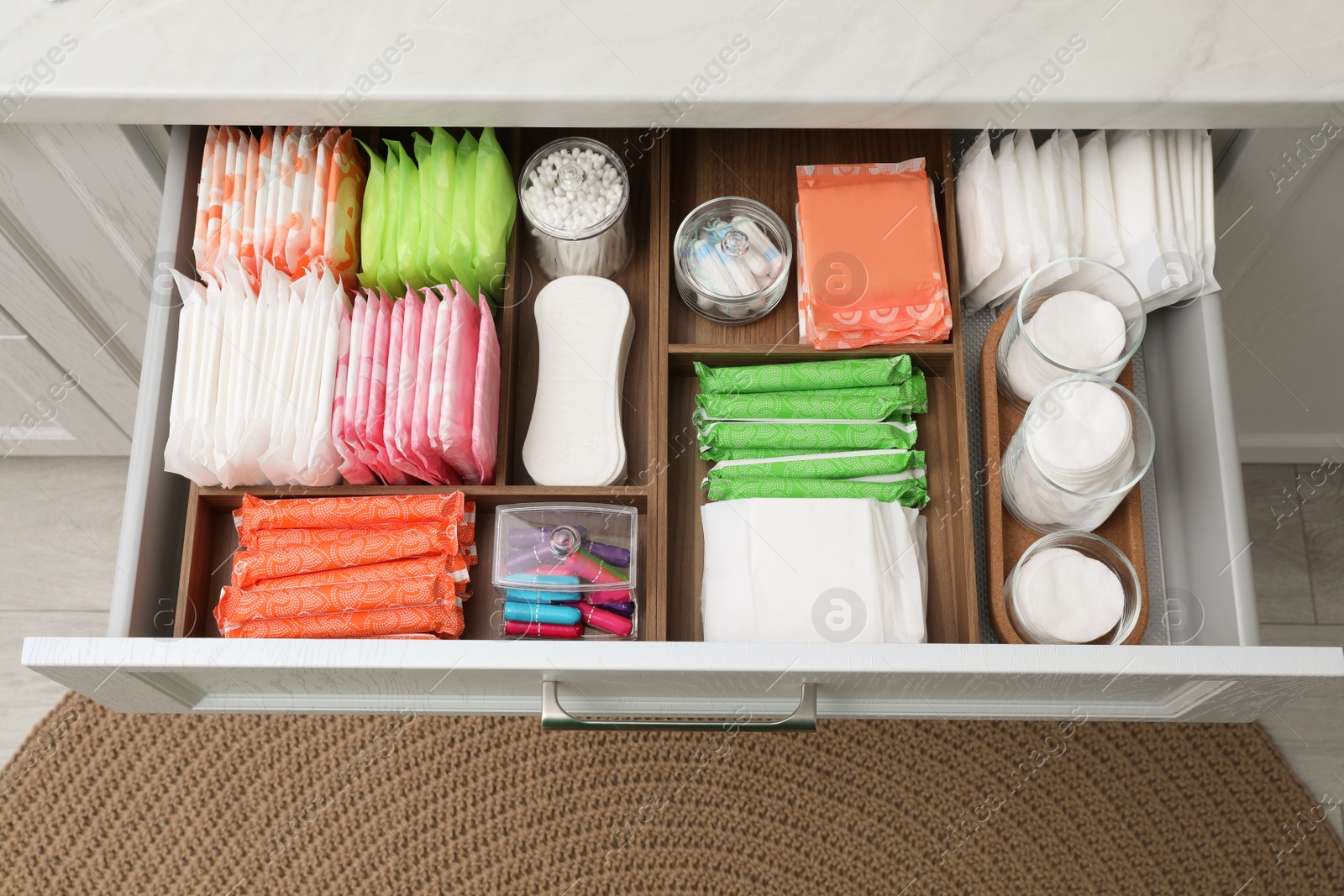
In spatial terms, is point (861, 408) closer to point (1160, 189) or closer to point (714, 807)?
point (1160, 189)

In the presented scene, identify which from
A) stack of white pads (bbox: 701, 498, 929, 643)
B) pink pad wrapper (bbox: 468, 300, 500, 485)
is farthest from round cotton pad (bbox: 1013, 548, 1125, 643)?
pink pad wrapper (bbox: 468, 300, 500, 485)

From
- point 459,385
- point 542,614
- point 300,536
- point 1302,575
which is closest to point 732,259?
point 459,385

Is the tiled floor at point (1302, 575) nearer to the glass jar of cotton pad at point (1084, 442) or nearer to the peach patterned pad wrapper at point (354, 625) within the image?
the glass jar of cotton pad at point (1084, 442)

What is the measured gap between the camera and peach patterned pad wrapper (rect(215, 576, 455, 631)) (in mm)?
890

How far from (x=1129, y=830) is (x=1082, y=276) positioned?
988 millimetres

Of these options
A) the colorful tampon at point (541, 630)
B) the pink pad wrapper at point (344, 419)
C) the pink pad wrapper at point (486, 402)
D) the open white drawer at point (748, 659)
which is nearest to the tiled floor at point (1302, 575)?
the open white drawer at point (748, 659)

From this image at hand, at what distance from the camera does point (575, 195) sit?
98cm

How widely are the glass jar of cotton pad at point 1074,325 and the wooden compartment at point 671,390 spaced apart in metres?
0.07

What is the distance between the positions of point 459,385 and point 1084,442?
23.8 inches

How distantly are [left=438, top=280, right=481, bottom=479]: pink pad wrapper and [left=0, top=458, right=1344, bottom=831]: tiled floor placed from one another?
108 cm

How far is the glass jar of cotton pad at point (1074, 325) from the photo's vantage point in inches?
34.8

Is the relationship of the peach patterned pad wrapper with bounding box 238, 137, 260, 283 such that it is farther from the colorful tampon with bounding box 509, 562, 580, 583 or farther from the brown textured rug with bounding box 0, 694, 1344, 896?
the brown textured rug with bounding box 0, 694, 1344, 896

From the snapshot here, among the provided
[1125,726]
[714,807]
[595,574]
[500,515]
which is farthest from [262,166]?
[1125,726]

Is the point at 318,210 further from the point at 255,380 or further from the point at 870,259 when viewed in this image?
the point at 870,259
